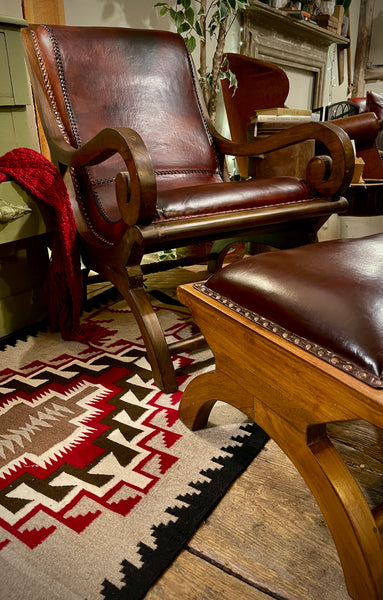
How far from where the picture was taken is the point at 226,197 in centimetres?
117

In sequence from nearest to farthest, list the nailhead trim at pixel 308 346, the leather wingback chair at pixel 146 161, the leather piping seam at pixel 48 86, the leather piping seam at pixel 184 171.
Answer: the nailhead trim at pixel 308 346 < the leather wingback chair at pixel 146 161 < the leather piping seam at pixel 48 86 < the leather piping seam at pixel 184 171

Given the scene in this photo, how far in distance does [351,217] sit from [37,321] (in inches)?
53.5

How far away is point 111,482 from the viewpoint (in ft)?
2.64

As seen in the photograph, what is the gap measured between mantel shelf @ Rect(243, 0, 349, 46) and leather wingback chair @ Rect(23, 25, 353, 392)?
1770mm

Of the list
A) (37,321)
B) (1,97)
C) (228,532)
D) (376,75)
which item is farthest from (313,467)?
(376,75)

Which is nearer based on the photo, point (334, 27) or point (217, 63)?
point (217, 63)

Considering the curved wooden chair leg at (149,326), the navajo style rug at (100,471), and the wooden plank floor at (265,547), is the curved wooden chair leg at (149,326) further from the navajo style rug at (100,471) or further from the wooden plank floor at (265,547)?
the wooden plank floor at (265,547)

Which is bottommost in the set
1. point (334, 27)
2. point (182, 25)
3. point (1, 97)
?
point (1, 97)

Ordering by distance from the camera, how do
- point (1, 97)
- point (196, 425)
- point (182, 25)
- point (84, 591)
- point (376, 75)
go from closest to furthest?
point (84, 591)
point (196, 425)
point (1, 97)
point (182, 25)
point (376, 75)

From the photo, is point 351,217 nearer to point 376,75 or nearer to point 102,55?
point 102,55

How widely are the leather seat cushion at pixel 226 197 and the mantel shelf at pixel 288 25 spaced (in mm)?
2304

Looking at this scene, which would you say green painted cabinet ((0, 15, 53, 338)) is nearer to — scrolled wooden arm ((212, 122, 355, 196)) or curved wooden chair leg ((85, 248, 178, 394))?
curved wooden chair leg ((85, 248, 178, 394))

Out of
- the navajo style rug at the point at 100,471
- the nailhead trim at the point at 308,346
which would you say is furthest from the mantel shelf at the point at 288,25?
A: the nailhead trim at the point at 308,346

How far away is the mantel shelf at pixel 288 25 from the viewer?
302 cm
